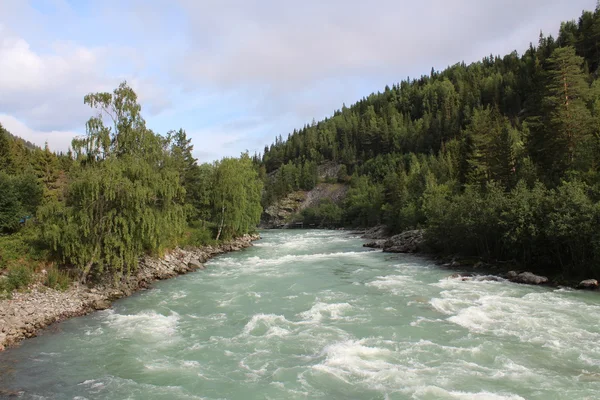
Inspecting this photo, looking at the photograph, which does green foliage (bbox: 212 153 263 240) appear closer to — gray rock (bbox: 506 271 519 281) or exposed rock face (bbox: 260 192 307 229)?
gray rock (bbox: 506 271 519 281)

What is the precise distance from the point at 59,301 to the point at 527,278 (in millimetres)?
28181

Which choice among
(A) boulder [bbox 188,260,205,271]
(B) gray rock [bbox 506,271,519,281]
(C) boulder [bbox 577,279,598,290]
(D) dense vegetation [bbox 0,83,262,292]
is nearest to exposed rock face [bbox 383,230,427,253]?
(B) gray rock [bbox 506,271,519,281]

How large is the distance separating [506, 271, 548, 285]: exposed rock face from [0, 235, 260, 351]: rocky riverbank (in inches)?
987

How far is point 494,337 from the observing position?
570 inches

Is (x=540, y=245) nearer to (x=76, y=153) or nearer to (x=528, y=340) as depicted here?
(x=528, y=340)

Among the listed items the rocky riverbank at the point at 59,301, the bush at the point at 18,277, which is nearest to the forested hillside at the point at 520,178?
the rocky riverbank at the point at 59,301

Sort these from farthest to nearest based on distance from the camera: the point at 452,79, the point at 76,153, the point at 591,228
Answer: the point at 452,79, the point at 76,153, the point at 591,228

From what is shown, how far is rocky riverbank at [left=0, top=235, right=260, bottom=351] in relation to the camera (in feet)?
50.6

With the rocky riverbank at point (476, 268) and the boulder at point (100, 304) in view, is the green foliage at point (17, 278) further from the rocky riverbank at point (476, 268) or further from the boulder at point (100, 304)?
the rocky riverbank at point (476, 268)

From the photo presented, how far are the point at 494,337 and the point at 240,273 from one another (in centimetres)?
2011

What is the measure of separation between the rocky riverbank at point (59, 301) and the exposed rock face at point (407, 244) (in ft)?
86.7

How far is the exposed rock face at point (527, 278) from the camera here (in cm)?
2420

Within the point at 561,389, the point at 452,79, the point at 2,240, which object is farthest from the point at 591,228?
the point at 452,79

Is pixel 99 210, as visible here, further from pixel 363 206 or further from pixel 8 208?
pixel 363 206
